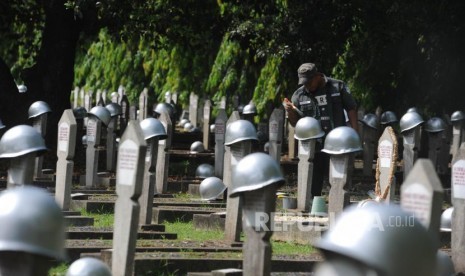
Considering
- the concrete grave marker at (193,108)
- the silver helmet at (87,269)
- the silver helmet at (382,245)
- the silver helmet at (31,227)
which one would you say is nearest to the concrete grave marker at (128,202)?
the silver helmet at (87,269)

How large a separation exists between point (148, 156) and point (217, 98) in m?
22.2

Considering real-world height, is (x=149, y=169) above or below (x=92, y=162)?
below

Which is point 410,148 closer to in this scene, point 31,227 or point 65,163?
point 65,163

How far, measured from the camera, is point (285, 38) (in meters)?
25.2

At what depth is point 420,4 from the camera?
26000 mm

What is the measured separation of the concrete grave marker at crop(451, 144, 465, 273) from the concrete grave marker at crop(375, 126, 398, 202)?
2263 mm

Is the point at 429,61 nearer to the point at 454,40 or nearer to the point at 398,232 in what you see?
the point at 454,40

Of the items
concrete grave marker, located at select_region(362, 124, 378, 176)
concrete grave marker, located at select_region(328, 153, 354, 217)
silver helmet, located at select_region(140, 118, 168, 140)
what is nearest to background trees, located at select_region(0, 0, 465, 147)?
concrete grave marker, located at select_region(362, 124, 378, 176)

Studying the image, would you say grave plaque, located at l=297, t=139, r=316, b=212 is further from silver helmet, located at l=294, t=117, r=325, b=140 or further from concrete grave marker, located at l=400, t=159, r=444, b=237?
concrete grave marker, located at l=400, t=159, r=444, b=237

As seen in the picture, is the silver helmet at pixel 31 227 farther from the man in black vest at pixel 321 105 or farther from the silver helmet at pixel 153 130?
the man in black vest at pixel 321 105

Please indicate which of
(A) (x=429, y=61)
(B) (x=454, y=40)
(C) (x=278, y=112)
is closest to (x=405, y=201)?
(C) (x=278, y=112)

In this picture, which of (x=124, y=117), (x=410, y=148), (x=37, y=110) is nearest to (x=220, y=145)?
(x=37, y=110)

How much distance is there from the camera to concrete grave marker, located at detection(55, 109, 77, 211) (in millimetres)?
14992

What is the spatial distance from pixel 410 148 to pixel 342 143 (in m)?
6.41
